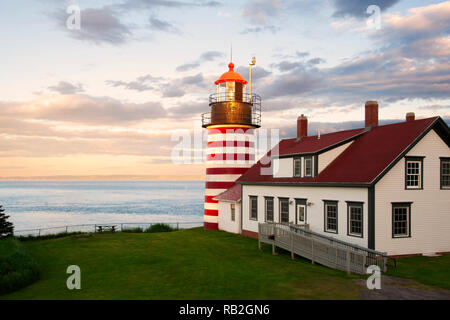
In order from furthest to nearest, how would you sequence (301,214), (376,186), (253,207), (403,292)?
1. (253,207)
2. (301,214)
3. (376,186)
4. (403,292)

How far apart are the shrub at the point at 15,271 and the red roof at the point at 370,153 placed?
15.5 metres

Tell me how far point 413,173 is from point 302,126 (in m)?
11.3

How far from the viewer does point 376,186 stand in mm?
20188

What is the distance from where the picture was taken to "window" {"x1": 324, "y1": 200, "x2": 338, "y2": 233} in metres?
22.2

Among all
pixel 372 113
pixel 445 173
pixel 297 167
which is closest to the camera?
pixel 445 173

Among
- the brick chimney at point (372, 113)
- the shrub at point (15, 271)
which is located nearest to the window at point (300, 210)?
the brick chimney at point (372, 113)

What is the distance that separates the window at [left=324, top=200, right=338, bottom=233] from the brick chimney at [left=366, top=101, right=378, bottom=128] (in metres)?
6.70

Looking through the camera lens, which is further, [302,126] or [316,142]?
[302,126]

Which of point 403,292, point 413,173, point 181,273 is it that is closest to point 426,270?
point 403,292

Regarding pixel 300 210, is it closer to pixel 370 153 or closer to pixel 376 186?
pixel 370 153

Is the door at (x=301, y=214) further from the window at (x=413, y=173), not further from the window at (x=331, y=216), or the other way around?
the window at (x=413, y=173)

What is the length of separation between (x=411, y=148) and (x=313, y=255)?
25.4 feet

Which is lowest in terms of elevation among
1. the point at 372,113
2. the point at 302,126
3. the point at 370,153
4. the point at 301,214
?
the point at 301,214
